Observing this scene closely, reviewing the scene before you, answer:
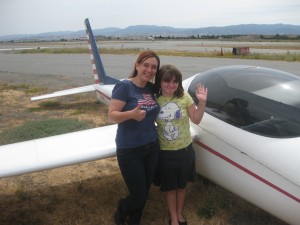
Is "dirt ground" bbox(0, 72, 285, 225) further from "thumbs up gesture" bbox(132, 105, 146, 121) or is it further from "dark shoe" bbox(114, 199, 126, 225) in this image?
"thumbs up gesture" bbox(132, 105, 146, 121)

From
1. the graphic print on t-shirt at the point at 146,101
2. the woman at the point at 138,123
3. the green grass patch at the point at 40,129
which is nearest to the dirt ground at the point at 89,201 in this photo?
the woman at the point at 138,123

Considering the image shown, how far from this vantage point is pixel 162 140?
10.4 feet

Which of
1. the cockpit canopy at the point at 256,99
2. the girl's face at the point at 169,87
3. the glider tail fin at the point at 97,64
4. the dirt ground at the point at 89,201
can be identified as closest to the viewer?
the cockpit canopy at the point at 256,99

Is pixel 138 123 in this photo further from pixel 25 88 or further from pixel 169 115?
pixel 25 88

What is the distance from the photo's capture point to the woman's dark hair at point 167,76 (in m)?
3.02

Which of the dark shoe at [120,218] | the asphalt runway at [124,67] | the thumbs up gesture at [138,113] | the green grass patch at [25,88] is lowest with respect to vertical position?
the asphalt runway at [124,67]

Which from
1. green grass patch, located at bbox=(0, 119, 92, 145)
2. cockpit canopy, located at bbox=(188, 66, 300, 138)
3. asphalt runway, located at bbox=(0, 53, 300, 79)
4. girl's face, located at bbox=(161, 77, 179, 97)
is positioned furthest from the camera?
asphalt runway, located at bbox=(0, 53, 300, 79)

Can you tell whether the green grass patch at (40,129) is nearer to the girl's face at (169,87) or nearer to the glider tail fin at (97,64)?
the glider tail fin at (97,64)

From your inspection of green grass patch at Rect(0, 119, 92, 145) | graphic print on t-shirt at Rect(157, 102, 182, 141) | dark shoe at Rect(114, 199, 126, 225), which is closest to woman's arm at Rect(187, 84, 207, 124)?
graphic print on t-shirt at Rect(157, 102, 182, 141)

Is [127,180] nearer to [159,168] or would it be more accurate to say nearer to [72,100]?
[159,168]

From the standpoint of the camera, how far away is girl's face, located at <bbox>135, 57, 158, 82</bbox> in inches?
111

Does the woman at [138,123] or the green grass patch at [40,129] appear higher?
the woman at [138,123]

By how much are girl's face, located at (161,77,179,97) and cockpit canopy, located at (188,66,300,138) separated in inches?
25.2

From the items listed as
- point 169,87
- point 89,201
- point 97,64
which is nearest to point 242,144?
point 169,87
